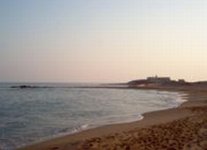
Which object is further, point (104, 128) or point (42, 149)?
point (104, 128)

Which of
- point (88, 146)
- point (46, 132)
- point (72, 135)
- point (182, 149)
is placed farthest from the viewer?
point (46, 132)

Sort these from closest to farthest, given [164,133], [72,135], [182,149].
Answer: [182,149]
[164,133]
[72,135]

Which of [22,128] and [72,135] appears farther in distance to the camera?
[22,128]

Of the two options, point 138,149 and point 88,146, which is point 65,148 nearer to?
point 88,146

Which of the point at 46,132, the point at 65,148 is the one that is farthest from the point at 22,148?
the point at 46,132

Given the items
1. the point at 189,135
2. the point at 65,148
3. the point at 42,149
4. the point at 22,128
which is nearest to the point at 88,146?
the point at 65,148

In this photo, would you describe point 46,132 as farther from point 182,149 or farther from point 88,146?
point 182,149

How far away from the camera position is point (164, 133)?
51.4ft

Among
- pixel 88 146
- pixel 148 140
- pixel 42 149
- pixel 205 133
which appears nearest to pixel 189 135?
pixel 205 133

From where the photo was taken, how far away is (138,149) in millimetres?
12508

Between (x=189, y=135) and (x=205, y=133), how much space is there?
616mm

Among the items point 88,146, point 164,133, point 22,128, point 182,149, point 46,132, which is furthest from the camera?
point 22,128

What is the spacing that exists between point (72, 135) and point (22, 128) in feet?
14.2

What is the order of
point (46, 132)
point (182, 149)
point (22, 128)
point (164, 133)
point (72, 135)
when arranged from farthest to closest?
1. point (22, 128)
2. point (46, 132)
3. point (72, 135)
4. point (164, 133)
5. point (182, 149)
